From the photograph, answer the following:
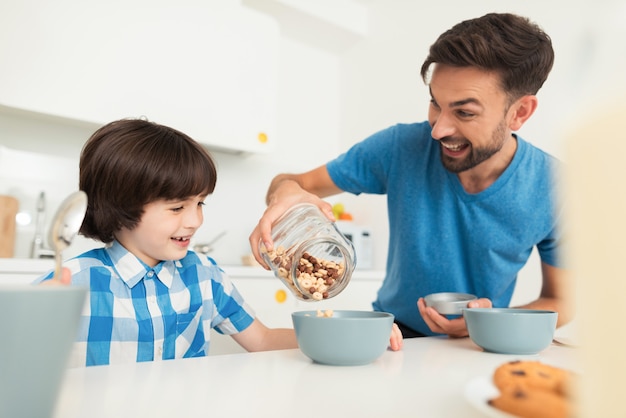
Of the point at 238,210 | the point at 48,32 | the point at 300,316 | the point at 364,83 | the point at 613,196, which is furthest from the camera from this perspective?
the point at 364,83

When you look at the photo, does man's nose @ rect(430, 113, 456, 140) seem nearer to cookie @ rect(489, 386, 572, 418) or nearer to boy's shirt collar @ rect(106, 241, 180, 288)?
boy's shirt collar @ rect(106, 241, 180, 288)

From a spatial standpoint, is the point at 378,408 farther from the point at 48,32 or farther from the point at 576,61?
the point at 48,32

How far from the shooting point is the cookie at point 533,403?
0.34 meters

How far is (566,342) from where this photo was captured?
0.94m

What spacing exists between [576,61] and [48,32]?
212 centimetres

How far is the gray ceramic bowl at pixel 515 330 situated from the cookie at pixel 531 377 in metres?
0.38

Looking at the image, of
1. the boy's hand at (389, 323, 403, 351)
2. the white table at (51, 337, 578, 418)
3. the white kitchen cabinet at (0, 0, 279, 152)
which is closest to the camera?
the white table at (51, 337, 578, 418)

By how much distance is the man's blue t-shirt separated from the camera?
4.16 feet

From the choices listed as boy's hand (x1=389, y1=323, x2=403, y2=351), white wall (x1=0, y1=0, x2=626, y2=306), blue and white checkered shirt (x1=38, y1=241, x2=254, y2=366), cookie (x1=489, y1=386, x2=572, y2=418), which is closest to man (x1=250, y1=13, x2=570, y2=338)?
blue and white checkered shirt (x1=38, y1=241, x2=254, y2=366)

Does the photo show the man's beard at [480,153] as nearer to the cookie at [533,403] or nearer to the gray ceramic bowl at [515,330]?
the gray ceramic bowl at [515,330]

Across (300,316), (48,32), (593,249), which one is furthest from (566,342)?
(48,32)

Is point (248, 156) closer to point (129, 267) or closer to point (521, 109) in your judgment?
point (521, 109)

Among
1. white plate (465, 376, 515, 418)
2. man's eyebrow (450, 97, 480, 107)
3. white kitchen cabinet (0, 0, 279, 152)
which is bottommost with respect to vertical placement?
white plate (465, 376, 515, 418)

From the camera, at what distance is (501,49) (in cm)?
115
